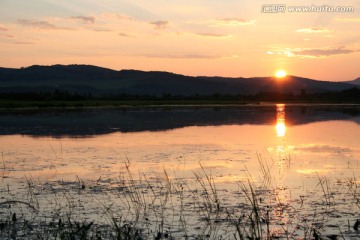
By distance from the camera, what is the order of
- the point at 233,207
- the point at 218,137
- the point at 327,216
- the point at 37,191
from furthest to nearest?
the point at 218,137 → the point at 37,191 → the point at 233,207 → the point at 327,216

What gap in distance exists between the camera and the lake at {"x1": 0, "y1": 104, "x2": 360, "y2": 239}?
1055 centimetres

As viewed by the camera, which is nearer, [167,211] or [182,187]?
[167,211]

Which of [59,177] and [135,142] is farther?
[135,142]

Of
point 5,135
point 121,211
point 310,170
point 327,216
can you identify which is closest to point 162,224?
point 121,211

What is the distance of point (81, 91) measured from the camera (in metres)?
195

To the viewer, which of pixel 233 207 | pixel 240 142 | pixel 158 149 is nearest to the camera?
pixel 233 207

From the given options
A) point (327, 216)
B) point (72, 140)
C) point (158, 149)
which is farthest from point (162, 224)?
point (72, 140)

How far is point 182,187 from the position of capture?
47.5ft

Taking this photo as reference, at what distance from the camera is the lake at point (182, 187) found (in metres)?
10.5

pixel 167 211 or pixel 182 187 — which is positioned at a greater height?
pixel 182 187

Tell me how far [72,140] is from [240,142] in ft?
28.9

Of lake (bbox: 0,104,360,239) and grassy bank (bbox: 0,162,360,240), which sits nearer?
grassy bank (bbox: 0,162,360,240)

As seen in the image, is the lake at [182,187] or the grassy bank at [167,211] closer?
the grassy bank at [167,211]

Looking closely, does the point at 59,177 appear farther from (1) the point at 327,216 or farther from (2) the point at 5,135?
(2) the point at 5,135
